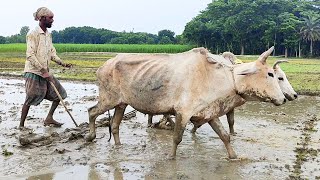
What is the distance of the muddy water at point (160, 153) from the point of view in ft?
20.0

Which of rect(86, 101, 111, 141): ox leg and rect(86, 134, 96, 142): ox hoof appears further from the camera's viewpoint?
rect(86, 134, 96, 142): ox hoof

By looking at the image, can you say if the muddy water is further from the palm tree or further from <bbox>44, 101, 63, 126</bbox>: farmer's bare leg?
the palm tree

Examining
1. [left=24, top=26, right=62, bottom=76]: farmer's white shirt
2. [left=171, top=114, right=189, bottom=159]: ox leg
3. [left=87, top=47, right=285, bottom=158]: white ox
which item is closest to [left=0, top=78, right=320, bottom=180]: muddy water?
[left=171, top=114, right=189, bottom=159]: ox leg

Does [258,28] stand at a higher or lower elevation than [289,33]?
higher

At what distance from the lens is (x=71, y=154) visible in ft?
23.0

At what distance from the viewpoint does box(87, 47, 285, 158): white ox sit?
6.45 metres

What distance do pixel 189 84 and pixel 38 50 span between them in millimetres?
3500

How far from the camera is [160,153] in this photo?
7227 mm

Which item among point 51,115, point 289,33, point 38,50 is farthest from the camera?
point 289,33

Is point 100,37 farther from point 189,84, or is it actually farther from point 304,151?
point 189,84

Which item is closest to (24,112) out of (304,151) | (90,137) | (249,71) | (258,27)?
(90,137)

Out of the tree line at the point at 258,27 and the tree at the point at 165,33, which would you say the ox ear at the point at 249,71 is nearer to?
the tree line at the point at 258,27

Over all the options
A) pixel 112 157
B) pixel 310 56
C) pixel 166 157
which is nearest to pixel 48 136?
pixel 112 157

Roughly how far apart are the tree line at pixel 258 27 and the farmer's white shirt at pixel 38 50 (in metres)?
54.9
